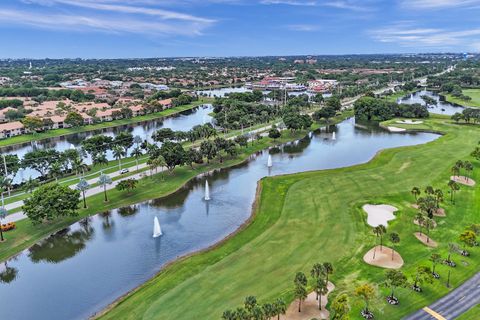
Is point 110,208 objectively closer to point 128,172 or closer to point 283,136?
point 128,172

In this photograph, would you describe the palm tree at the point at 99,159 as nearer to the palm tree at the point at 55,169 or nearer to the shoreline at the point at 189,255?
the palm tree at the point at 55,169

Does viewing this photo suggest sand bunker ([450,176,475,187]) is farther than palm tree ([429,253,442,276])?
Yes

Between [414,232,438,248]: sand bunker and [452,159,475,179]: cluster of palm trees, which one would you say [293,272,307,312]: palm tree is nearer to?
[414,232,438,248]: sand bunker

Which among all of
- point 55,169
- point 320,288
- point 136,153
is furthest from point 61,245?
point 320,288

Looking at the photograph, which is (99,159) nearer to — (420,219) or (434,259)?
(420,219)

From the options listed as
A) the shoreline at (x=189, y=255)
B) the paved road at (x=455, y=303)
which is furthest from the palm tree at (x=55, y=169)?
the paved road at (x=455, y=303)

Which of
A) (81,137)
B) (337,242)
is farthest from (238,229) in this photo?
(81,137)

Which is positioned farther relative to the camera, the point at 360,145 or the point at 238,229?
the point at 360,145

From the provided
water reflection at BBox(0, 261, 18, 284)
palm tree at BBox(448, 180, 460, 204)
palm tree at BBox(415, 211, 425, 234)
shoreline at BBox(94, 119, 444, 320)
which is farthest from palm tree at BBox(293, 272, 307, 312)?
palm tree at BBox(448, 180, 460, 204)
